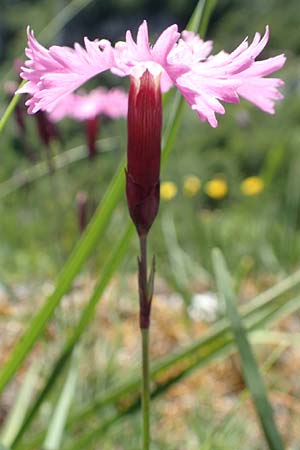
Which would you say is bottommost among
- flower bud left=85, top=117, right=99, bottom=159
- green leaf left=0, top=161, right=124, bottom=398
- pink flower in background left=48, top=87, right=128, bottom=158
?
green leaf left=0, top=161, right=124, bottom=398


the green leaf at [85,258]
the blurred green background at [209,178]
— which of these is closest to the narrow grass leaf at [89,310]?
the green leaf at [85,258]

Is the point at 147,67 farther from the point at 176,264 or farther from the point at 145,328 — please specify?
the point at 176,264

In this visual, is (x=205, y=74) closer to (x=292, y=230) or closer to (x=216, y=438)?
(x=216, y=438)

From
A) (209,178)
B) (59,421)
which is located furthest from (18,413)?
(209,178)

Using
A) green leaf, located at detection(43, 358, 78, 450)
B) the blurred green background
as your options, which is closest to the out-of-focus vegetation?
the blurred green background

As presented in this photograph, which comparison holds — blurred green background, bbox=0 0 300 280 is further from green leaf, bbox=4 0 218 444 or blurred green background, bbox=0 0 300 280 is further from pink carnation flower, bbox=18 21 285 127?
pink carnation flower, bbox=18 21 285 127

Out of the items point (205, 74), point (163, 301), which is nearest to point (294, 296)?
point (205, 74)
